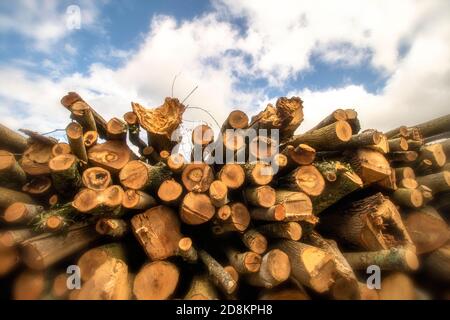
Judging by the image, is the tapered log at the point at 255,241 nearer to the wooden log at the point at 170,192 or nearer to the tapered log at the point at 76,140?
the wooden log at the point at 170,192

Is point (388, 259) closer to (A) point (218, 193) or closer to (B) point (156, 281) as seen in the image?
(A) point (218, 193)

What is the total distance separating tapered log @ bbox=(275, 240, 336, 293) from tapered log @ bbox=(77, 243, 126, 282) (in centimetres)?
140

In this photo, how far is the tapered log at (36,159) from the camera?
2848mm

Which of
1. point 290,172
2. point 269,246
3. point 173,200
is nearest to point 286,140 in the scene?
point 290,172

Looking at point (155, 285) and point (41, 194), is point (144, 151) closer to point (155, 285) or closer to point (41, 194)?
point (41, 194)

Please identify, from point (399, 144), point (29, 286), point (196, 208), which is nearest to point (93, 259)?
point (29, 286)

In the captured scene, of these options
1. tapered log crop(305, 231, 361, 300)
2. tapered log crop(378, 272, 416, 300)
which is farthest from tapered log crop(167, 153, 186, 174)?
tapered log crop(378, 272, 416, 300)

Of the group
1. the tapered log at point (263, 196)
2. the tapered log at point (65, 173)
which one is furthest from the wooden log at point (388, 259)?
the tapered log at point (65, 173)

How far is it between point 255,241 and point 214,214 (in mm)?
402

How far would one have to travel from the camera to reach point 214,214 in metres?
2.57

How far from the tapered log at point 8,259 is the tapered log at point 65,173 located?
0.61m

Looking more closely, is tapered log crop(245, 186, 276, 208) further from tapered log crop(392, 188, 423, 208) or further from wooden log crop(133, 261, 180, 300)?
tapered log crop(392, 188, 423, 208)

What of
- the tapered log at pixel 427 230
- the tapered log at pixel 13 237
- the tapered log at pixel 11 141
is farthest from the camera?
the tapered log at pixel 11 141
